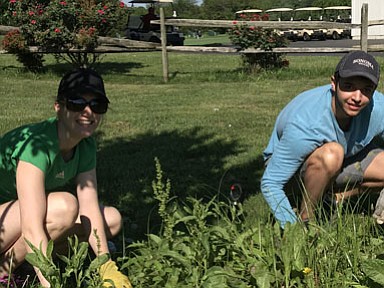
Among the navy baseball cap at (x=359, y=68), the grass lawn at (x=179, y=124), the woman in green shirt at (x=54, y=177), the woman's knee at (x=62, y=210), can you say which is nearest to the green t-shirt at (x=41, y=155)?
the woman in green shirt at (x=54, y=177)

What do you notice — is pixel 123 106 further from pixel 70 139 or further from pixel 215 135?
pixel 70 139

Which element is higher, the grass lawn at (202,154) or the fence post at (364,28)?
the fence post at (364,28)

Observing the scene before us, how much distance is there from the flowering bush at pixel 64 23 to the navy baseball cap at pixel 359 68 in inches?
370

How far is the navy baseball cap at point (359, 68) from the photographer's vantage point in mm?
2951

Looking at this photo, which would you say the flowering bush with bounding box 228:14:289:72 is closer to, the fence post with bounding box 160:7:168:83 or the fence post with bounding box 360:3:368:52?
the fence post with bounding box 160:7:168:83

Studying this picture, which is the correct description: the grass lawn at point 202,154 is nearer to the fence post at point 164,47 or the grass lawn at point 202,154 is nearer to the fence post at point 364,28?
the fence post at point 164,47

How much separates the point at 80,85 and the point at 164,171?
2277 mm

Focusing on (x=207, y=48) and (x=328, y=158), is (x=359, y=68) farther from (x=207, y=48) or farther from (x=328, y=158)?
(x=207, y=48)

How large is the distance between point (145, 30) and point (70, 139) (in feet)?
83.0

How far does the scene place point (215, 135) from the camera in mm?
6105

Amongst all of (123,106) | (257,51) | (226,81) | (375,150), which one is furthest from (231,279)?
(257,51)

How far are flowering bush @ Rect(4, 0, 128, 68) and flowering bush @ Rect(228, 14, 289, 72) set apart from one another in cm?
260

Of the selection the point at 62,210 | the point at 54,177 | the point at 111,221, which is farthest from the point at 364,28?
the point at 62,210

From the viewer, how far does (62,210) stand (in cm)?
270
